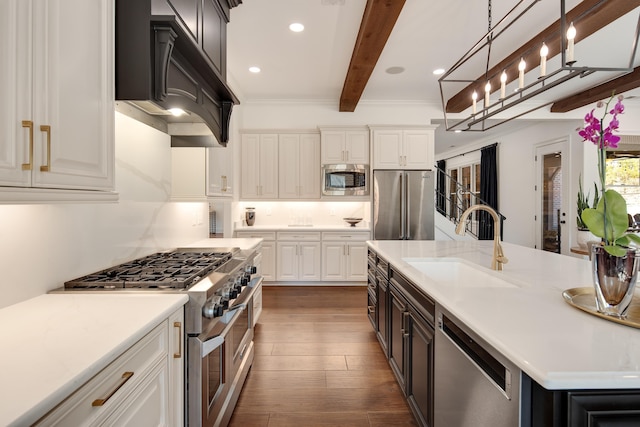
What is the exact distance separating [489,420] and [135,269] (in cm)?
177

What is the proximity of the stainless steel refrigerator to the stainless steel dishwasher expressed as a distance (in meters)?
3.52

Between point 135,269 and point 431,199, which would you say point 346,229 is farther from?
point 135,269

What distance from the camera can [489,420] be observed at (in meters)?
1.08

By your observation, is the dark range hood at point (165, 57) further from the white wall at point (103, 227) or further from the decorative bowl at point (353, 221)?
the decorative bowl at point (353, 221)

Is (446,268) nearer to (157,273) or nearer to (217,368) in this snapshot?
(217,368)

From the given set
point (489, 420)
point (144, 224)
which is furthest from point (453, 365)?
point (144, 224)

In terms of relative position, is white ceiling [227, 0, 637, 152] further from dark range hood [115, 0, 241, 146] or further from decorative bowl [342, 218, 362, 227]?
decorative bowl [342, 218, 362, 227]

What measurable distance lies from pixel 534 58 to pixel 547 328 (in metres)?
3.80

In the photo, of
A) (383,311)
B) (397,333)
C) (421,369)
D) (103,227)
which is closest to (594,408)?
(421,369)

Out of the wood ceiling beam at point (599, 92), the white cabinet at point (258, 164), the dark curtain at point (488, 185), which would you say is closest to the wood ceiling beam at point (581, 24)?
the wood ceiling beam at point (599, 92)

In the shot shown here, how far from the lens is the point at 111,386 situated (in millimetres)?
929

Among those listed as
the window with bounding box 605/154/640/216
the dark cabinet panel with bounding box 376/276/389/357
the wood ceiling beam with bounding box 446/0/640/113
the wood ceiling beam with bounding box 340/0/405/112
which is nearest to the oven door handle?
the dark cabinet panel with bounding box 376/276/389/357

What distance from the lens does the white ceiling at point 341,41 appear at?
2885 millimetres

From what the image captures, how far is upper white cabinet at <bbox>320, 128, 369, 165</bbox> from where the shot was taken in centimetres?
515
